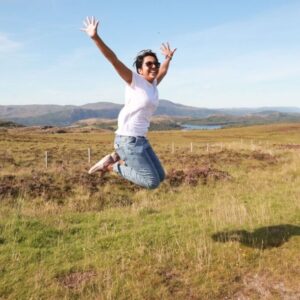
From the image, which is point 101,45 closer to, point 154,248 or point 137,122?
point 137,122

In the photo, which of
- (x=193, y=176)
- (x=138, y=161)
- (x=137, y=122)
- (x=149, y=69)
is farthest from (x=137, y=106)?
(x=193, y=176)

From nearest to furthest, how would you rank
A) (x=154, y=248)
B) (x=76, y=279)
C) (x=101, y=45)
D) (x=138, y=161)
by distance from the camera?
(x=101, y=45) < (x=76, y=279) < (x=138, y=161) < (x=154, y=248)

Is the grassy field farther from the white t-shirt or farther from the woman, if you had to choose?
the white t-shirt

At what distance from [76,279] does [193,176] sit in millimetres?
12519

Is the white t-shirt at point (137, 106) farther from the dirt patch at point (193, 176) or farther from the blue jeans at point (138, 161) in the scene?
the dirt patch at point (193, 176)

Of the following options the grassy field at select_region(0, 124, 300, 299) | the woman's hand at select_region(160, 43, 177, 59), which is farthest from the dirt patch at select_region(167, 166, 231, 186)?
the woman's hand at select_region(160, 43, 177, 59)

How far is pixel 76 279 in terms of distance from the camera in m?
6.83

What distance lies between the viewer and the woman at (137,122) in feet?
20.9

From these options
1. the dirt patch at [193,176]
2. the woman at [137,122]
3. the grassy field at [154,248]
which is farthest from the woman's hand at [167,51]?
the dirt patch at [193,176]

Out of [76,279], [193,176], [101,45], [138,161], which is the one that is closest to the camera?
[101,45]

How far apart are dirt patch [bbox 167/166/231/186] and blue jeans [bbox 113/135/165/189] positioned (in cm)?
1046

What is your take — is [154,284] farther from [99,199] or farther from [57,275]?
[99,199]

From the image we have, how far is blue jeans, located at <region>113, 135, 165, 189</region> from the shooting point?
270 inches

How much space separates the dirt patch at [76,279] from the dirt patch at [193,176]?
10.7 metres
